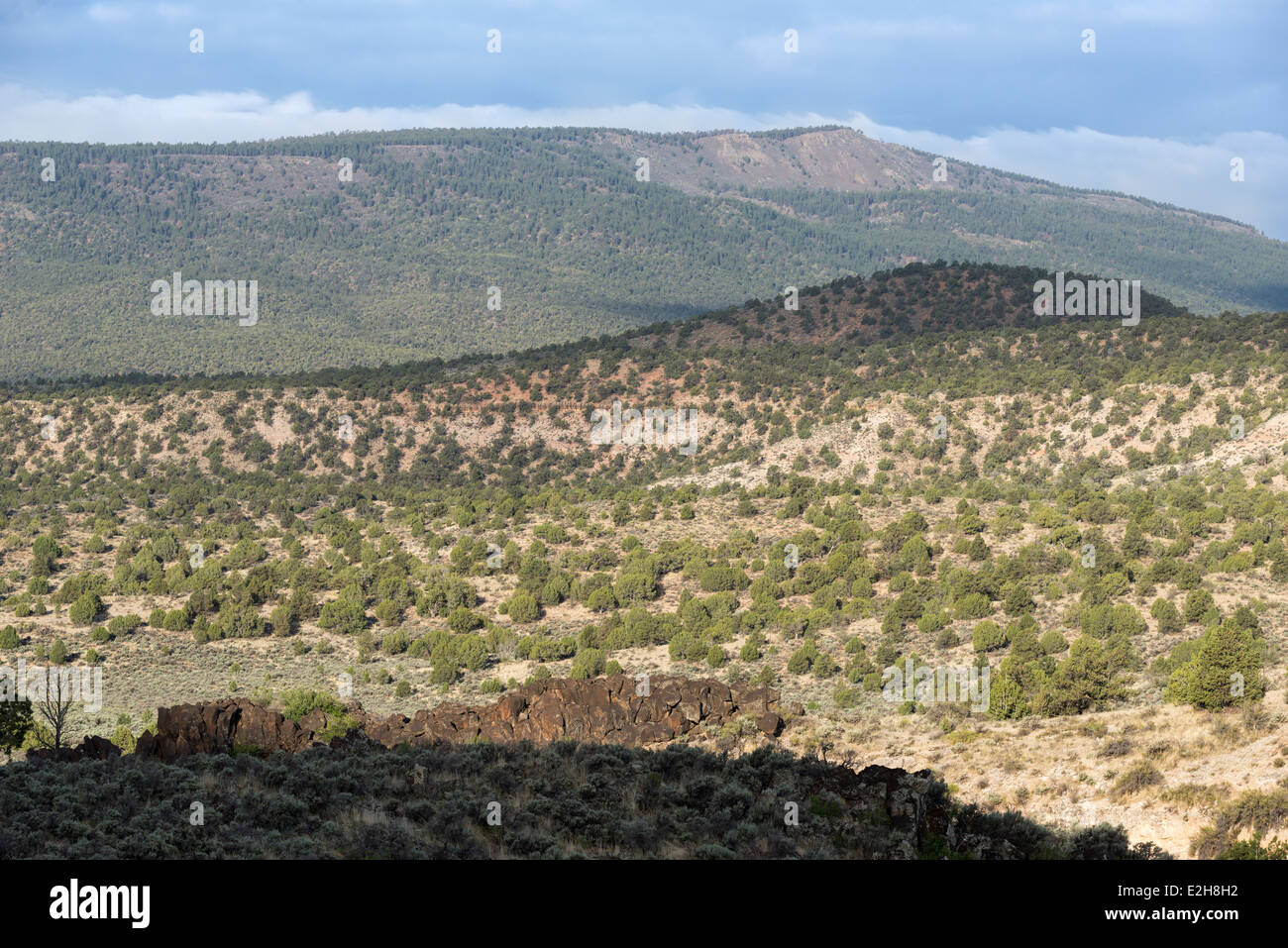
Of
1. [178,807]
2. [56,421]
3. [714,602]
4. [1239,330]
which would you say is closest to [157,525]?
[56,421]

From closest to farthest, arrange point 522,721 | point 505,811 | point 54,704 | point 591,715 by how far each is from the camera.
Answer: point 505,811
point 522,721
point 591,715
point 54,704

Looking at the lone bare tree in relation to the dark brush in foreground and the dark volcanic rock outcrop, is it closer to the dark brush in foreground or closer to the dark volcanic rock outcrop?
the dark volcanic rock outcrop

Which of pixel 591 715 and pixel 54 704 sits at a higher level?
pixel 591 715

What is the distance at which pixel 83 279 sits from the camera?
562 feet

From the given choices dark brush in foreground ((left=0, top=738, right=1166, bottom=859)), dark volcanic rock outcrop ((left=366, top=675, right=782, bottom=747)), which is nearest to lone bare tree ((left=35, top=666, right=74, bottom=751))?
dark volcanic rock outcrop ((left=366, top=675, right=782, bottom=747))

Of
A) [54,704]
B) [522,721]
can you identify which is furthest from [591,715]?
[54,704]

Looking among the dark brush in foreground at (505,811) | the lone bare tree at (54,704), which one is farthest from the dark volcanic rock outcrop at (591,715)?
the lone bare tree at (54,704)

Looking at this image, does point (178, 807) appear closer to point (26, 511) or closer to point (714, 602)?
point (714, 602)

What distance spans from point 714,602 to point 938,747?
18.7 meters

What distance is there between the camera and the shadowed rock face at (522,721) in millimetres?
24531

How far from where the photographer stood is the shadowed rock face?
2453 cm

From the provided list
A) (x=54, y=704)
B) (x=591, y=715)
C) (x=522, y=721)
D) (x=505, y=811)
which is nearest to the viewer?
(x=505, y=811)

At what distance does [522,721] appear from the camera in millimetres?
25516

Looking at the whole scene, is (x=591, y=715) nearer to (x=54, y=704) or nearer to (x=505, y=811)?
(x=505, y=811)
